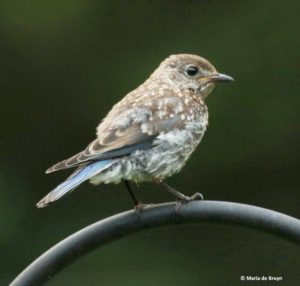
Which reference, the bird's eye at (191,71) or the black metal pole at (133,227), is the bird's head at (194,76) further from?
the black metal pole at (133,227)

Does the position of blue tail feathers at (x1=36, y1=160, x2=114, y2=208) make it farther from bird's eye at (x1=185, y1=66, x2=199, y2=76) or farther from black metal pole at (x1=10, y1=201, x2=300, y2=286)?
bird's eye at (x1=185, y1=66, x2=199, y2=76)

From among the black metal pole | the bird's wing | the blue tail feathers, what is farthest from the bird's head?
the black metal pole

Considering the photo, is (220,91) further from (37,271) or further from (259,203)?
(37,271)

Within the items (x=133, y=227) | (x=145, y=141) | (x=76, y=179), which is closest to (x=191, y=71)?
(x=145, y=141)

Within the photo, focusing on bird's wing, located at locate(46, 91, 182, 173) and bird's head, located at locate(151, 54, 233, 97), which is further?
bird's head, located at locate(151, 54, 233, 97)

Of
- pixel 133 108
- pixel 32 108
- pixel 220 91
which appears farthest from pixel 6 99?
pixel 133 108
